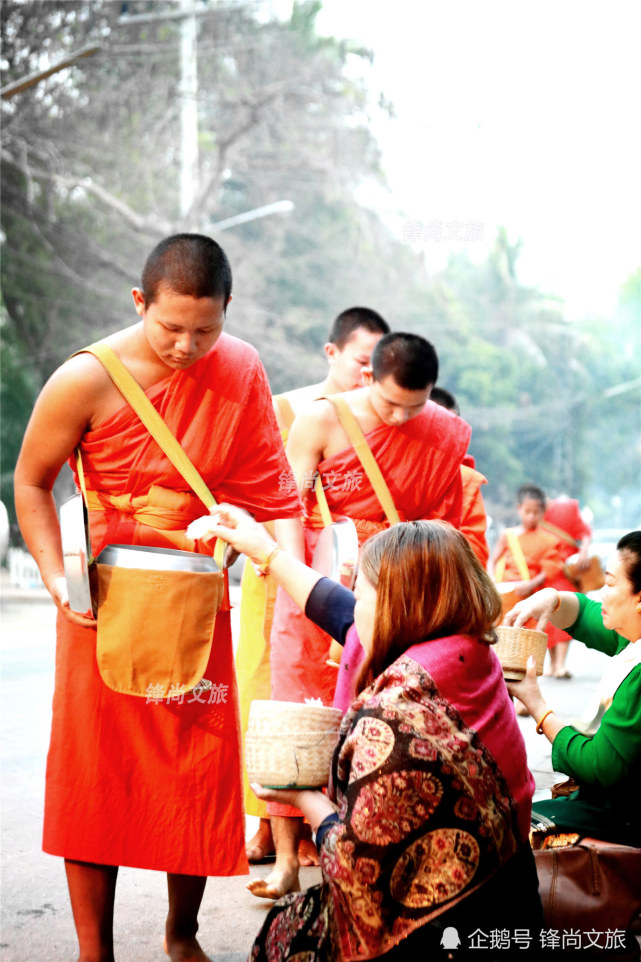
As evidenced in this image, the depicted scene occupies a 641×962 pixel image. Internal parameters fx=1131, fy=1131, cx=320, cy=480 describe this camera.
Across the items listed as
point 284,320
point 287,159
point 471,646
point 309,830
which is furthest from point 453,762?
point 287,159

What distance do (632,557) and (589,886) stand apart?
87cm

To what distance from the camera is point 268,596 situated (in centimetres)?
425

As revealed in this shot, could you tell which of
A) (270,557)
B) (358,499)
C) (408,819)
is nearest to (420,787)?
(408,819)

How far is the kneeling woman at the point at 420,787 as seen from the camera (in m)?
2.10

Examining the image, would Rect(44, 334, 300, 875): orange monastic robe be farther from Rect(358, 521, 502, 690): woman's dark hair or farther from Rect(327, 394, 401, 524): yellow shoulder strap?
Rect(327, 394, 401, 524): yellow shoulder strap

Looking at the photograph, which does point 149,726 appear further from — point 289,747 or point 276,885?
point 276,885

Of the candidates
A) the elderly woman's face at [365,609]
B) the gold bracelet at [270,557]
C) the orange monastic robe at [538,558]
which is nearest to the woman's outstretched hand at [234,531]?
the gold bracelet at [270,557]

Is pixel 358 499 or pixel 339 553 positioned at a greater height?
pixel 358 499

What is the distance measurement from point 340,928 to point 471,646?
0.60m

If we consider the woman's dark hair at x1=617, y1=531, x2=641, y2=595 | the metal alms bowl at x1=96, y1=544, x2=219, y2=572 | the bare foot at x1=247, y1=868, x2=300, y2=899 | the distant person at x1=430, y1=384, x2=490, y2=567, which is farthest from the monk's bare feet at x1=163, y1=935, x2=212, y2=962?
the distant person at x1=430, y1=384, x2=490, y2=567

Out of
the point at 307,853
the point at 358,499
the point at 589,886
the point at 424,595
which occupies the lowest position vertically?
the point at 307,853

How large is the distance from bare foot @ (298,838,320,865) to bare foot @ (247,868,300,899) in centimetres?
31

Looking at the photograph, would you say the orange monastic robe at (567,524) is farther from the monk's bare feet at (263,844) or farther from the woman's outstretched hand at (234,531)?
the woman's outstretched hand at (234,531)

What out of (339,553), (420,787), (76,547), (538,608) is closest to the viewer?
(420,787)
